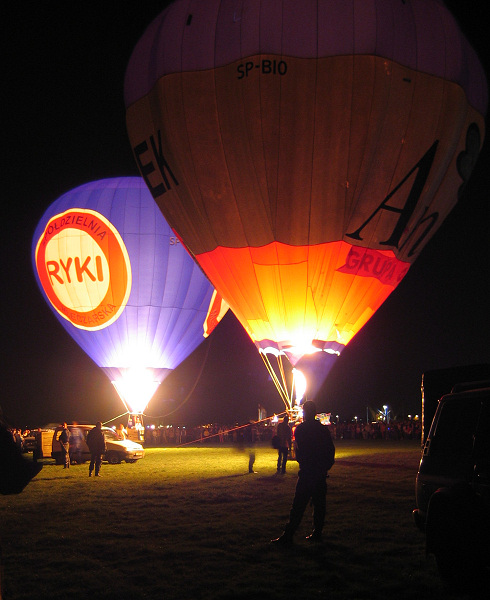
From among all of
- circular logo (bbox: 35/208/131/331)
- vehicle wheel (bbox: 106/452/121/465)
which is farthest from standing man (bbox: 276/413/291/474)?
circular logo (bbox: 35/208/131/331)

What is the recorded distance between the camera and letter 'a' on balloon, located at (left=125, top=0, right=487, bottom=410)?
13.9 meters

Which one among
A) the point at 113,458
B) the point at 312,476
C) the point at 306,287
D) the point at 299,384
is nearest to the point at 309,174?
the point at 306,287

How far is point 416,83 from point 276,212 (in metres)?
4.29

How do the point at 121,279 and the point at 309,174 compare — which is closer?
the point at 309,174

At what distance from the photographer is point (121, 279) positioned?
955 inches

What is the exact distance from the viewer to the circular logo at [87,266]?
23984mm

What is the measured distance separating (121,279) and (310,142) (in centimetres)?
1228

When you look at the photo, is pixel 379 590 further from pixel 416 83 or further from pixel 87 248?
pixel 87 248

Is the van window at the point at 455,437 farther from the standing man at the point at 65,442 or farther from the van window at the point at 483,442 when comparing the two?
the standing man at the point at 65,442

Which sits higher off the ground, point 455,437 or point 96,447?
point 455,437

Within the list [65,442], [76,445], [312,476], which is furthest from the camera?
[76,445]

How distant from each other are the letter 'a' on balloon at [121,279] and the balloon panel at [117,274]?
38 millimetres

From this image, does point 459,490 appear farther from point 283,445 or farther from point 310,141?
point 310,141

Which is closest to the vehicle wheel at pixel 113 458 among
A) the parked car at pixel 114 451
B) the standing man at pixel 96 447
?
the parked car at pixel 114 451
